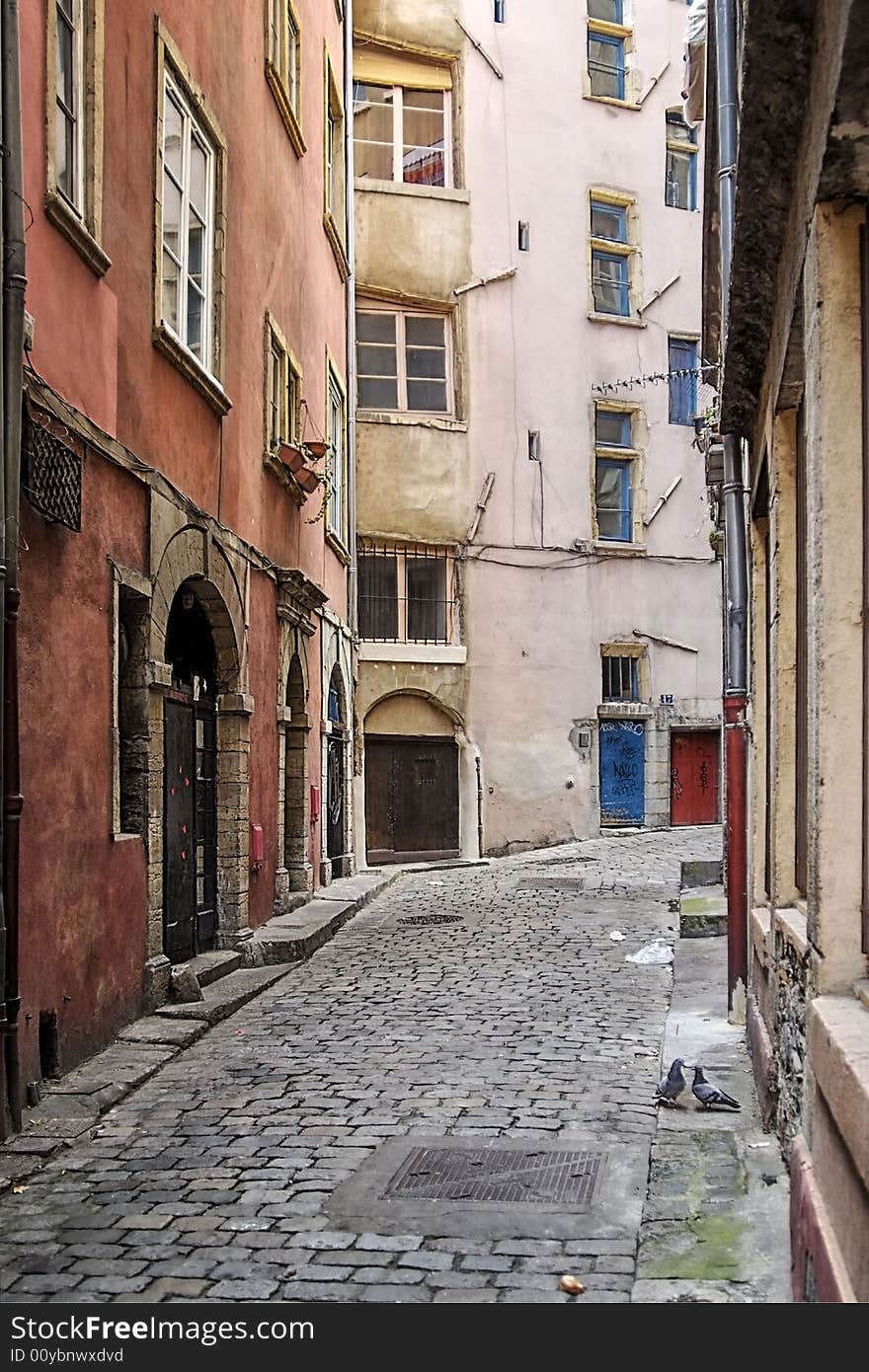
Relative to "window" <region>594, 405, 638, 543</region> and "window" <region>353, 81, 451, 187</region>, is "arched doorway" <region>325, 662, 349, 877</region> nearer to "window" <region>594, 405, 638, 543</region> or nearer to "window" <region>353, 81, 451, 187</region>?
"window" <region>594, 405, 638, 543</region>

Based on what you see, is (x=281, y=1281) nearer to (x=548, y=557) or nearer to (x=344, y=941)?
(x=344, y=941)

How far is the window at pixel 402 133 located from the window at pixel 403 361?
7.57 ft

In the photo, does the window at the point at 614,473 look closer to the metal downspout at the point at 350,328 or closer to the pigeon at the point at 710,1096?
the metal downspout at the point at 350,328

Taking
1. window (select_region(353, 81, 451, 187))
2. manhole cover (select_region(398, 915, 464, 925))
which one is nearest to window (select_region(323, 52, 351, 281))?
window (select_region(353, 81, 451, 187))

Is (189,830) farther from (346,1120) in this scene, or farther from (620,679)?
(620,679)

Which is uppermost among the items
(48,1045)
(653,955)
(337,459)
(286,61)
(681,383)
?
(286,61)

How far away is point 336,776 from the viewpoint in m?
18.0

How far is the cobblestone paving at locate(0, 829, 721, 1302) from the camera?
430 centimetres

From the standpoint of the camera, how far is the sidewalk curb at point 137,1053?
5.97 m

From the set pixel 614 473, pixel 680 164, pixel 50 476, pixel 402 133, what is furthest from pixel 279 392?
pixel 680 164

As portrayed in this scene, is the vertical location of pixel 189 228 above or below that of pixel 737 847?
above

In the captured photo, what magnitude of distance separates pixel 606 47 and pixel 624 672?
11.4 meters

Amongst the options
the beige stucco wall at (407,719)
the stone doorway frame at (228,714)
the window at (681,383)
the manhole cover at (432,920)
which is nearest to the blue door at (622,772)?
the beige stucco wall at (407,719)

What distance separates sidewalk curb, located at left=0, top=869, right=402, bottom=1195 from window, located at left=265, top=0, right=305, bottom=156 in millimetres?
7888
